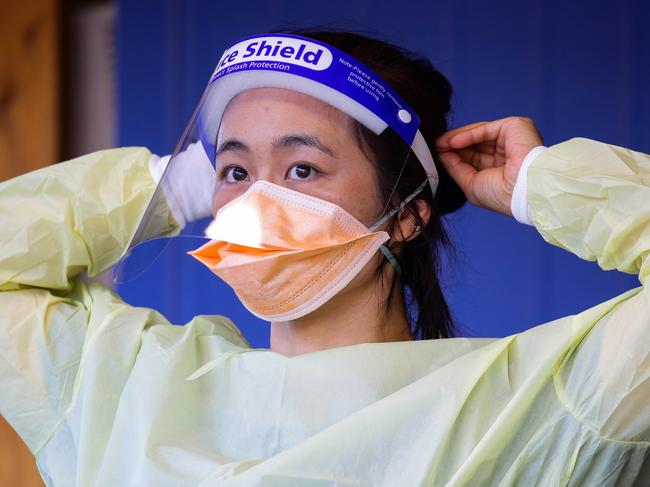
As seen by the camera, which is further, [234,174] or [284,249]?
[234,174]

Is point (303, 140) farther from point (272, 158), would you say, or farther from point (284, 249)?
point (284, 249)

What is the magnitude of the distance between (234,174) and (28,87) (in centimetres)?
139

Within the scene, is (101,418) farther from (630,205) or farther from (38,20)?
(38,20)

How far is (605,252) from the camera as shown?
1473mm

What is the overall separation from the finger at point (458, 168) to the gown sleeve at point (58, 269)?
45cm

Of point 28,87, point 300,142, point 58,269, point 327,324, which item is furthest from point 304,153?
point 28,87

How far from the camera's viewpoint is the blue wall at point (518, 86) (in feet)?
7.66

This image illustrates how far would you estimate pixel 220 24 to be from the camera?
2.74 meters

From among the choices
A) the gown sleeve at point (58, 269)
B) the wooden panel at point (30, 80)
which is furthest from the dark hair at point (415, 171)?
the wooden panel at point (30, 80)

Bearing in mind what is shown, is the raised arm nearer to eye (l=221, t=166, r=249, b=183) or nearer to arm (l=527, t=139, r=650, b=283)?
arm (l=527, t=139, r=650, b=283)

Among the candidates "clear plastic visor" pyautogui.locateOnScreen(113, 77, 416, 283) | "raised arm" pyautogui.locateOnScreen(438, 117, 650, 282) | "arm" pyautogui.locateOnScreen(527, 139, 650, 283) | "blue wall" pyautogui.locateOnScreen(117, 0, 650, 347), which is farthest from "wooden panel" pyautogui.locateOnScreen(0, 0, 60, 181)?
"arm" pyautogui.locateOnScreen(527, 139, 650, 283)

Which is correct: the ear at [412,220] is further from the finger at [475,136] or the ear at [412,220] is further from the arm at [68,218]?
the arm at [68,218]

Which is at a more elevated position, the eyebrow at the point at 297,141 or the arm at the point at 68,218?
the eyebrow at the point at 297,141

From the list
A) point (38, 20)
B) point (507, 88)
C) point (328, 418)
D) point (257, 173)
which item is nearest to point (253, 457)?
point (328, 418)
